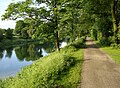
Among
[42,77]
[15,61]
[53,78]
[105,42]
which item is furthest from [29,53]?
[42,77]

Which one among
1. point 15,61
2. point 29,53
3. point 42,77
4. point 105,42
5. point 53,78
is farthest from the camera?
point 29,53

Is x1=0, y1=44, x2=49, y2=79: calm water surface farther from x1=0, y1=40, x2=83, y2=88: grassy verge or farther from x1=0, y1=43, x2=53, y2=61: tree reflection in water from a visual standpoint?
x1=0, y1=40, x2=83, y2=88: grassy verge

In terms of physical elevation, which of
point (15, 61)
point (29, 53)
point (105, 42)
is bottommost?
point (15, 61)

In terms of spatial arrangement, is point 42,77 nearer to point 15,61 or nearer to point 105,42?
point 15,61

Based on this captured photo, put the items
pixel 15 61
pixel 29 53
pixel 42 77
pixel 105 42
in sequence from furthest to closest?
pixel 29 53 → pixel 105 42 → pixel 15 61 → pixel 42 77

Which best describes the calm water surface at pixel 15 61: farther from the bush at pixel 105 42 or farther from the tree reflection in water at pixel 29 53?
the bush at pixel 105 42

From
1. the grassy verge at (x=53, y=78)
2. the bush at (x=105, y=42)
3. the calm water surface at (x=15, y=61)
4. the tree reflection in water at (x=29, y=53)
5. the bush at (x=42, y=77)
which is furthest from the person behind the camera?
the tree reflection in water at (x=29, y=53)

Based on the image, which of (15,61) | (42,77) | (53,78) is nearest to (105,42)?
(15,61)

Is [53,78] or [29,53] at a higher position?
[53,78]

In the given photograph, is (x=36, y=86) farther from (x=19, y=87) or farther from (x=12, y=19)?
(x=12, y=19)

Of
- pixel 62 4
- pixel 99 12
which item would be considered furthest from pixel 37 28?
pixel 99 12

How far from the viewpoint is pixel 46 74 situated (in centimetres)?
1556

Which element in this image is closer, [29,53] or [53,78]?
[53,78]

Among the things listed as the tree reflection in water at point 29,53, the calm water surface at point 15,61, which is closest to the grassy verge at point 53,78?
the calm water surface at point 15,61
